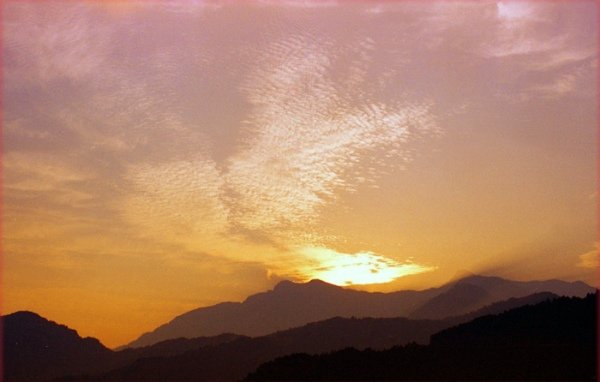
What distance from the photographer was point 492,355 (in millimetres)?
62312

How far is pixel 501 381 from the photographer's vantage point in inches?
2112

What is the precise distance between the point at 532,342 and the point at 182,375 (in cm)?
14921

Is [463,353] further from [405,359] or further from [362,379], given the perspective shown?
[362,379]

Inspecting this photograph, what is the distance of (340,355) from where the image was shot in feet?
269

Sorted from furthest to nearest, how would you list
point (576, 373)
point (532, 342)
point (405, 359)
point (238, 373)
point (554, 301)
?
point (238, 373) < point (554, 301) < point (405, 359) < point (532, 342) < point (576, 373)

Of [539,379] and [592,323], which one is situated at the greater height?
[592,323]

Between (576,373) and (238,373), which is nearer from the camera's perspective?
(576,373)

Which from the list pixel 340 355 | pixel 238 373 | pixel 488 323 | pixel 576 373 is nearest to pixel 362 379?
pixel 340 355

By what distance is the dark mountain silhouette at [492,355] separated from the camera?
55375 millimetres

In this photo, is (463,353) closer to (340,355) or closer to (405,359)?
(405,359)

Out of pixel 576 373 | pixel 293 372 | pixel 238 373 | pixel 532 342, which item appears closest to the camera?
pixel 576 373

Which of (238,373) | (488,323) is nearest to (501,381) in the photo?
(488,323)

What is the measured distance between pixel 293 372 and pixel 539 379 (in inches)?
1484

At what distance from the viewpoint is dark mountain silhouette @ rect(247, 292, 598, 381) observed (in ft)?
182
